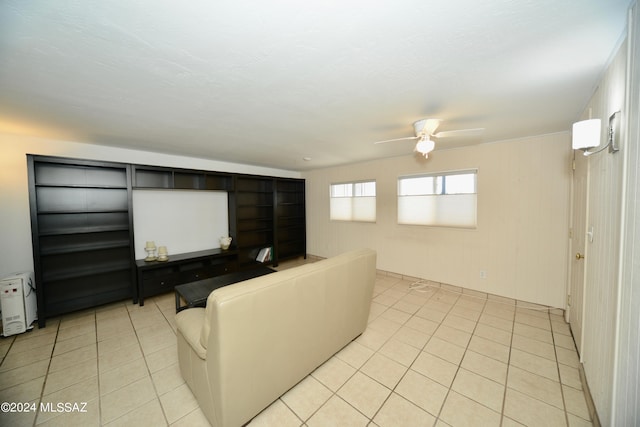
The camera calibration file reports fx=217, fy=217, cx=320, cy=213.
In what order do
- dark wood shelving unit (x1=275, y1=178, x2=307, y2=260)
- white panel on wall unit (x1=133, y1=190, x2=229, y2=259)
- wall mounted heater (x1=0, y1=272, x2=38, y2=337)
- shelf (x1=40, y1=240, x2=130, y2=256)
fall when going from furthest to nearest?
dark wood shelving unit (x1=275, y1=178, x2=307, y2=260) → white panel on wall unit (x1=133, y1=190, x2=229, y2=259) → shelf (x1=40, y1=240, x2=130, y2=256) → wall mounted heater (x1=0, y1=272, x2=38, y2=337)

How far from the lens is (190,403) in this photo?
5.36ft

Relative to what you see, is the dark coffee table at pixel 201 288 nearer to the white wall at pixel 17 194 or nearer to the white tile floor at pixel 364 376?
the white tile floor at pixel 364 376

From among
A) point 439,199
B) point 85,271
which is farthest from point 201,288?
point 439,199

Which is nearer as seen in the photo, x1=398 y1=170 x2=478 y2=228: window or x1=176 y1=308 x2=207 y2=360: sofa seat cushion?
x1=176 y1=308 x2=207 y2=360: sofa seat cushion

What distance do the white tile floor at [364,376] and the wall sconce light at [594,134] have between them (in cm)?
185

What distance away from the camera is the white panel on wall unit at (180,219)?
140 inches

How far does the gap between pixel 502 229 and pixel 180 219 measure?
209 inches

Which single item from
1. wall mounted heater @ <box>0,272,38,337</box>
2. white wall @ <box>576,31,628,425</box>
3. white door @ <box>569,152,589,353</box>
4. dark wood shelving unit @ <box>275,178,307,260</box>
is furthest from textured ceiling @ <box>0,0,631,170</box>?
dark wood shelving unit @ <box>275,178,307,260</box>

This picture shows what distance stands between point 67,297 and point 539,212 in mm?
6415

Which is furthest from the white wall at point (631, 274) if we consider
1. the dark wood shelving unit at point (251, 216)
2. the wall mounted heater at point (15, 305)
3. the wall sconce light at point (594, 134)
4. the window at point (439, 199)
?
the wall mounted heater at point (15, 305)

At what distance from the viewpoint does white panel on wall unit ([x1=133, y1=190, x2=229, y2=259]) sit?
355 cm

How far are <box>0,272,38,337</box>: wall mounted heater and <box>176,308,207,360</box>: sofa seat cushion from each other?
2.35m

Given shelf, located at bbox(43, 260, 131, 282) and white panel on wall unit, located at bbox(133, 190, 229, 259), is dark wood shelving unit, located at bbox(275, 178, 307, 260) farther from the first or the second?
shelf, located at bbox(43, 260, 131, 282)

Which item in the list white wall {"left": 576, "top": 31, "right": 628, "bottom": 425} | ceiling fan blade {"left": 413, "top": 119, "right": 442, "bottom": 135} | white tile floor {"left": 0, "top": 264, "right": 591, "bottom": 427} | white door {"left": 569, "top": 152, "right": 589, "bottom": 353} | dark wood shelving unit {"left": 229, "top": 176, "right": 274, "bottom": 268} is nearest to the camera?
white wall {"left": 576, "top": 31, "right": 628, "bottom": 425}
